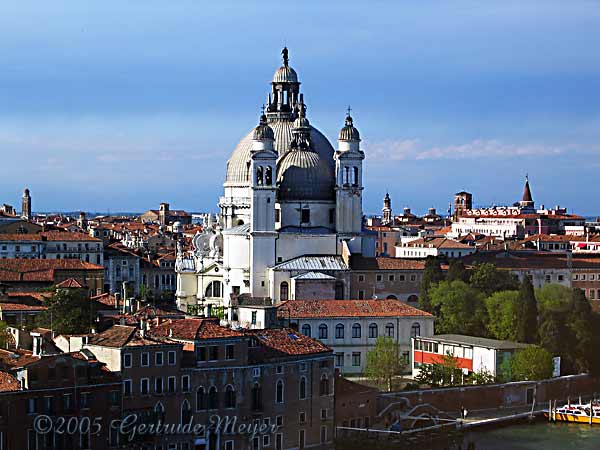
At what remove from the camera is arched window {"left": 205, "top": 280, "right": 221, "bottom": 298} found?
37750mm

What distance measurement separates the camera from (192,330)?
867 inches

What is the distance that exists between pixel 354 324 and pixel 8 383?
1207 centimetres

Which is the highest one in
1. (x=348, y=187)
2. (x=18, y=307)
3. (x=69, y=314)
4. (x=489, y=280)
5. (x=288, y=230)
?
(x=348, y=187)

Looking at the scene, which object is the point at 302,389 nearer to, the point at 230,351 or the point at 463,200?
the point at 230,351

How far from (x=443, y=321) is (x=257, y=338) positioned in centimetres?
1051

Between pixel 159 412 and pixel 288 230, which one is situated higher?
pixel 288 230

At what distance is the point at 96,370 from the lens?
20.5 meters

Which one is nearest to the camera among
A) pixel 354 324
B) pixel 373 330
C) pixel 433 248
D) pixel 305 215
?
pixel 354 324

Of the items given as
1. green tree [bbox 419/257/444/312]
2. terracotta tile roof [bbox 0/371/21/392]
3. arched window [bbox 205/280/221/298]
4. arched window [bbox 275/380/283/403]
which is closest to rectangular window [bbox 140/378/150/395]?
terracotta tile roof [bbox 0/371/21/392]

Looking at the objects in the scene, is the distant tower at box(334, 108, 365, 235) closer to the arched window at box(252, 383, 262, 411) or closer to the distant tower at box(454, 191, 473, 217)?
the arched window at box(252, 383, 262, 411)

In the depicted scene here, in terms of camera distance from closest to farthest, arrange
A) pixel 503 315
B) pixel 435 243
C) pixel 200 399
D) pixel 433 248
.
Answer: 1. pixel 200 399
2. pixel 503 315
3. pixel 433 248
4. pixel 435 243

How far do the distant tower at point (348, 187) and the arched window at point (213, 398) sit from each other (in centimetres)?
1476

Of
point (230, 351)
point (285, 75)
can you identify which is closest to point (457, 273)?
point (285, 75)

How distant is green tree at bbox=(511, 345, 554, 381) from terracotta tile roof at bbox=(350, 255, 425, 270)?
20.9 ft
